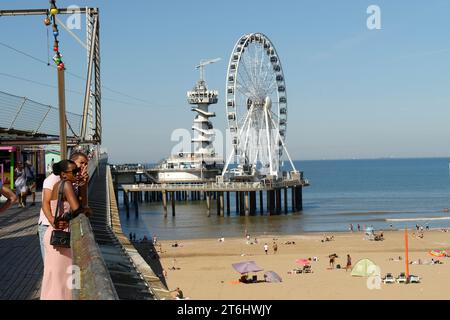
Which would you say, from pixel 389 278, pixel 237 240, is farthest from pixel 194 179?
pixel 389 278

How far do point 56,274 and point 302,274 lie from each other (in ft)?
68.6

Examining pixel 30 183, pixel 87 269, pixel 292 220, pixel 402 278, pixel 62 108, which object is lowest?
pixel 292 220

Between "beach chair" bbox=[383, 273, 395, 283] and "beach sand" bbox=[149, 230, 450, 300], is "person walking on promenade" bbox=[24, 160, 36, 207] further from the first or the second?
"beach chair" bbox=[383, 273, 395, 283]

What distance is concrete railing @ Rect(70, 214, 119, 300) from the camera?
3230mm

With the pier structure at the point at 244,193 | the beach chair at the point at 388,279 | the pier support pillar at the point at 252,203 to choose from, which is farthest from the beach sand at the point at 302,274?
the pier support pillar at the point at 252,203

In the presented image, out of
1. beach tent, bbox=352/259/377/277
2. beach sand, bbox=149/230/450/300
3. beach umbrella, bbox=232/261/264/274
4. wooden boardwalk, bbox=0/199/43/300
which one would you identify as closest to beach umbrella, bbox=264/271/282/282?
beach sand, bbox=149/230/450/300

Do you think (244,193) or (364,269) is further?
(244,193)

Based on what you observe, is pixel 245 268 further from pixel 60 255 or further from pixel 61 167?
pixel 60 255

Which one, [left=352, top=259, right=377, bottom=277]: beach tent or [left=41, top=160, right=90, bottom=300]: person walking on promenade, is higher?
[left=41, top=160, right=90, bottom=300]: person walking on promenade

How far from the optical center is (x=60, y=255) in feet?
17.0

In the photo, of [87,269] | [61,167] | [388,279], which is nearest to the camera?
[87,269]

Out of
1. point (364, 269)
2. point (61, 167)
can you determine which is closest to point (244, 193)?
point (364, 269)

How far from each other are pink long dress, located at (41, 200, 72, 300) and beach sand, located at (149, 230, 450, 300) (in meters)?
15.6
